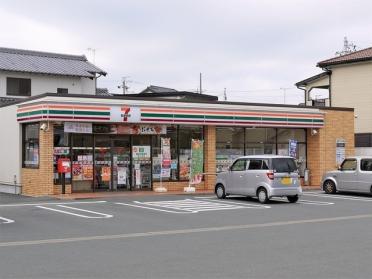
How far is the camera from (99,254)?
9461mm

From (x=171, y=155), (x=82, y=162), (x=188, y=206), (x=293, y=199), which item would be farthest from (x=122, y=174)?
(x=293, y=199)

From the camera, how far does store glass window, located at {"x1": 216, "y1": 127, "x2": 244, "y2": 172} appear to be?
26391 millimetres

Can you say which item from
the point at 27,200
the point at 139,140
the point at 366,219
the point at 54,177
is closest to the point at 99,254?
the point at 366,219

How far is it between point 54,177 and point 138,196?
341cm

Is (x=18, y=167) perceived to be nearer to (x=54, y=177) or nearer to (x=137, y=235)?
(x=54, y=177)

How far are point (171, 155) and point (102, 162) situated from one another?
3.23 metres

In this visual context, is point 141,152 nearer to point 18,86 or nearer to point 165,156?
point 165,156

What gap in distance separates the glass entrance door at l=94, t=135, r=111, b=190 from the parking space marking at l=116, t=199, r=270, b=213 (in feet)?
13.4

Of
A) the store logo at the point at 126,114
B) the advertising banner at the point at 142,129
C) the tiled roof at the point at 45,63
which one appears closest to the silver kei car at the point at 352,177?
the advertising banner at the point at 142,129

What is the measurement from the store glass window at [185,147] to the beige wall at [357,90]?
13.9 metres

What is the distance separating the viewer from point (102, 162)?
23.4 meters

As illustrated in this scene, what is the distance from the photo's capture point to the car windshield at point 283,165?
19594 millimetres

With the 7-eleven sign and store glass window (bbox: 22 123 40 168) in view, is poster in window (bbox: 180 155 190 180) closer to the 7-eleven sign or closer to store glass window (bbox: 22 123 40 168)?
the 7-eleven sign

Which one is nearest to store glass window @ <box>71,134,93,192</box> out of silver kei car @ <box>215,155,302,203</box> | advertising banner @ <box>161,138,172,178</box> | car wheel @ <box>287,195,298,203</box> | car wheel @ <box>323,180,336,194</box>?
advertising banner @ <box>161,138,172,178</box>
